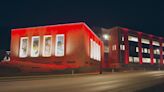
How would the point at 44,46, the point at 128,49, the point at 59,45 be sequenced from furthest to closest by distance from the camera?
1. the point at 128,49
2. the point at 44,46
3. the point at 59,45

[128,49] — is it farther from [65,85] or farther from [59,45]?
[65,85]

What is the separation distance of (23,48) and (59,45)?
44.2 feet

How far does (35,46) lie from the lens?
77250 millimetres

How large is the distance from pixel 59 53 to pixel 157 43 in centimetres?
6624

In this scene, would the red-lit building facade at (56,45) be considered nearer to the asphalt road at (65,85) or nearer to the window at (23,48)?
the window at (23,48)

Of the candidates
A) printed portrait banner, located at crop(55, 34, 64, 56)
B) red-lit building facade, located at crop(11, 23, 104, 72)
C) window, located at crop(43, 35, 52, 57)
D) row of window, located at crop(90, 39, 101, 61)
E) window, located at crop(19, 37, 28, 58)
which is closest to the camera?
red-lit building facade, located at crop(11, 23, 104, 72)

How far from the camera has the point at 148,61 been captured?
115 metres

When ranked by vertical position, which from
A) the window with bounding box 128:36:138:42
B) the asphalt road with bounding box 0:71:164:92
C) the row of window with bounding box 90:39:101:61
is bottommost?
the asphalt road with bounding box 0:71:164:92

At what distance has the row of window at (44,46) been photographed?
238ft

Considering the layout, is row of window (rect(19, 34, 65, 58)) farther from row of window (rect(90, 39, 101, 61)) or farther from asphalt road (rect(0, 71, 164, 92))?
asphalt road (rect(0, 71, 164, 92))

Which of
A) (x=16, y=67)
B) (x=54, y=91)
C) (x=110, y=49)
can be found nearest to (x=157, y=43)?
(x=110, y=49)

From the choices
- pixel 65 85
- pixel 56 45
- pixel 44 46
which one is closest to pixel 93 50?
pixel 56 45

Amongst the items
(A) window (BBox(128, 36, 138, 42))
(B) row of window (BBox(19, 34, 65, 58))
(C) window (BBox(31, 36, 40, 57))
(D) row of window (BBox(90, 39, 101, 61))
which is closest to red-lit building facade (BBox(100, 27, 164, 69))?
(A) window (BBox(128, 36, 138, 42))

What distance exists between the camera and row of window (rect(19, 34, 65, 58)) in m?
72.5
